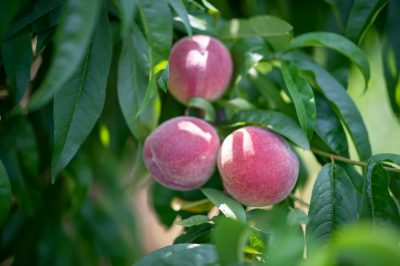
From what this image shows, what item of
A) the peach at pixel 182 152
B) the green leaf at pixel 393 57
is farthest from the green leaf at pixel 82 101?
the green leaf at pixel 393 57

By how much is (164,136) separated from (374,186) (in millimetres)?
280

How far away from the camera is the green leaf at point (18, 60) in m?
0.67

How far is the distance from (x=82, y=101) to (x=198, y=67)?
21 centimetres

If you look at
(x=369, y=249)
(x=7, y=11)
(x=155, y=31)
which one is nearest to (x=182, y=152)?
(x=155, y=31)

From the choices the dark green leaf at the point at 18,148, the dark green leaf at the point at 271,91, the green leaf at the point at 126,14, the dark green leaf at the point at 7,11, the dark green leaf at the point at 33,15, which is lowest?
the dark green leaf at the point at 18,148

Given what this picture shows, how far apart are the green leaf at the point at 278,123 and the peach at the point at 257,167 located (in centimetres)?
1

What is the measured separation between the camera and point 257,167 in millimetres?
713

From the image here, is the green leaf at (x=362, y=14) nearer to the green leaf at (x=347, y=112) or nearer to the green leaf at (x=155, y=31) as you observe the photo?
the green leaf at (x=347, y=112)

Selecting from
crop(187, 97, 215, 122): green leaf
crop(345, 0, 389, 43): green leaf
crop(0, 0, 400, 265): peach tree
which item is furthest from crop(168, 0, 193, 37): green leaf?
crop(345, 0, 389, 43): green leaf

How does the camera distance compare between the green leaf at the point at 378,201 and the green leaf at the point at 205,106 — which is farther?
the green leaf at the point at 205,106

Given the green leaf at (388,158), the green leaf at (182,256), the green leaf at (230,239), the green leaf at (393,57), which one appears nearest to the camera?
the green leaf at (230,239)

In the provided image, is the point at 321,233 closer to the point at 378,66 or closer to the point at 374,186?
the point at 374,186

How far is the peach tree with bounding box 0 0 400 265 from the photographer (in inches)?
21.5

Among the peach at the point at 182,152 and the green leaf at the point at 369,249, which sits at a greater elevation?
the green leaf at the point at 369,249
